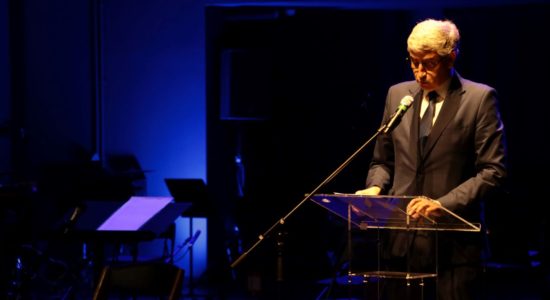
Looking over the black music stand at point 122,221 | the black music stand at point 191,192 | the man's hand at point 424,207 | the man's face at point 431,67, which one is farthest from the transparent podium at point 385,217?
the black music stand at point 191,192

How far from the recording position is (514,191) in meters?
7.50

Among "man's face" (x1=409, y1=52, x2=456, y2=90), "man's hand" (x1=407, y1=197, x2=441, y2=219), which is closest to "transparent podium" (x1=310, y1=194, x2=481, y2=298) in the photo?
"man's hand" (x1=407, y1=197, x2=441, y2=219)

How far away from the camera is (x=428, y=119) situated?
3381mm

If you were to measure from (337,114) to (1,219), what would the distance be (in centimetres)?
315

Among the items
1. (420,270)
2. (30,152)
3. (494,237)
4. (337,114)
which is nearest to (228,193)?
(337,114)

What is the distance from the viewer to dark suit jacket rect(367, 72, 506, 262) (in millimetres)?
3217

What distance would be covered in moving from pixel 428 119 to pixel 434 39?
1.02 feet

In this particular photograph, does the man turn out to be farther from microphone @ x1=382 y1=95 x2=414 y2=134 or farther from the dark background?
the dark background

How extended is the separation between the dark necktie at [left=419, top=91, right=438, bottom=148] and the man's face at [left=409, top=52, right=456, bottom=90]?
0.21 ft

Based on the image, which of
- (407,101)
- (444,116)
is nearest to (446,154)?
(444,116)

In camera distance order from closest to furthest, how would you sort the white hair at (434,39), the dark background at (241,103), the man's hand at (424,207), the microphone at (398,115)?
the man's hand at (424,207)
the microphone at (398,115)
the white hair at (434,39)
the dark background at (241,103)

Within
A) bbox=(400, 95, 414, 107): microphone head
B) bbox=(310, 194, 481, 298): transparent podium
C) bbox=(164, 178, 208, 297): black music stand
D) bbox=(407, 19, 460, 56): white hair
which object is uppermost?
bbox=(407, 19, 460, 56): white hair

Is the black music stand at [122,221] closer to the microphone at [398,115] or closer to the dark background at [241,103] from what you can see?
the dark background at [241,103]

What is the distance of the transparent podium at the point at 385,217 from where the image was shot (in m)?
2.95
